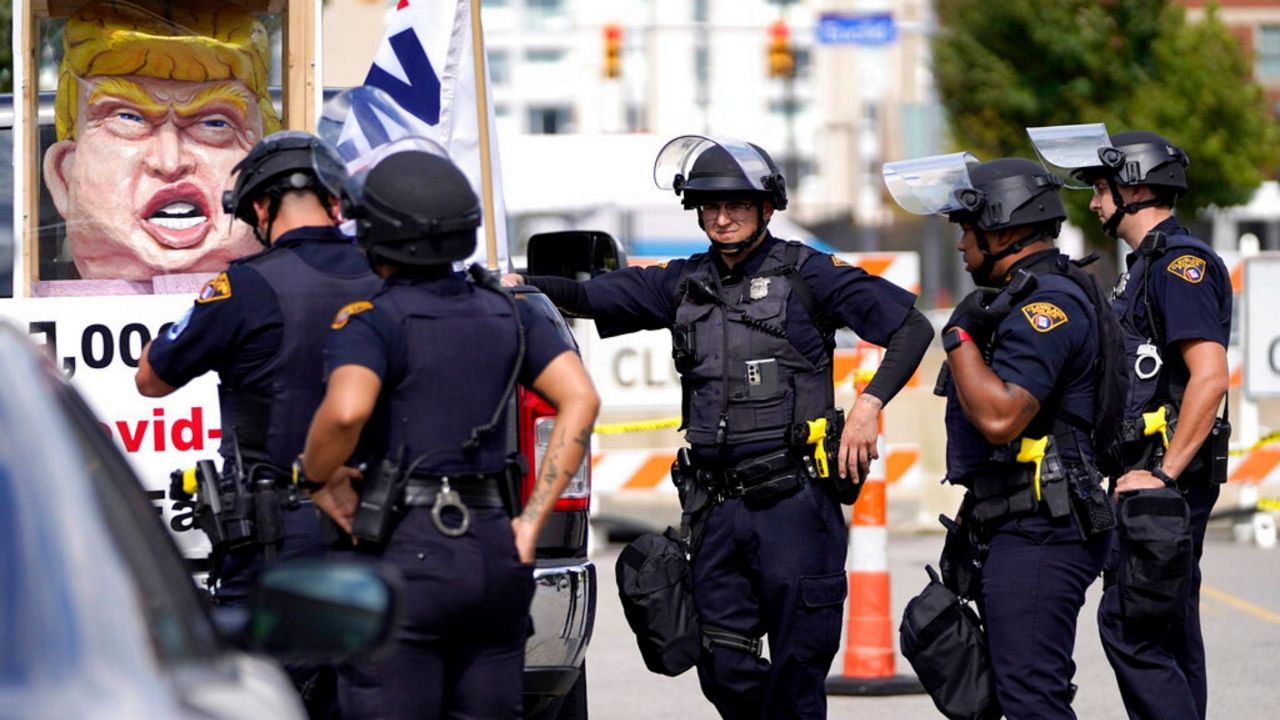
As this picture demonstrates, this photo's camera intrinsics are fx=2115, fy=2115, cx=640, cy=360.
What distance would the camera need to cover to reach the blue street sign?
1148 inches

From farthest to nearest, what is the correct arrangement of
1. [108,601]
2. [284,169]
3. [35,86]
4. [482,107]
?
[482,107] < [35,86] < [284,169] < [108,601]

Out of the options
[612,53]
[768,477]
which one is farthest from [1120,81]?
[768,477]

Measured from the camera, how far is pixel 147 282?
6605 mm

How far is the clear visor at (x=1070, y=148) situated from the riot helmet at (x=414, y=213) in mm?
2384

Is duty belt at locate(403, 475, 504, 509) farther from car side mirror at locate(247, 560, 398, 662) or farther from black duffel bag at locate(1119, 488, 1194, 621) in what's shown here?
black duffel bag at locate(1119, 488, 1194, 621)

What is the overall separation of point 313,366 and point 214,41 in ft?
7.45

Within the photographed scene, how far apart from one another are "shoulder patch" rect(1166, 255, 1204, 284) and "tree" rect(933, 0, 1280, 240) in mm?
30104

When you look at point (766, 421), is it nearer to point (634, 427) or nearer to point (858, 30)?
point (634, 427)

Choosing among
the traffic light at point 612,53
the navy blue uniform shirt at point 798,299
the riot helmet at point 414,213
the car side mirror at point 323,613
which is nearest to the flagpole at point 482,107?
the navy blue uniform shirt at point 798,299

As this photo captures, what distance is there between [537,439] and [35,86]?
2.14m

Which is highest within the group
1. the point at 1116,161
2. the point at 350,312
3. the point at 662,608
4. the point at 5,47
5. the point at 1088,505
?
the point at 5,47

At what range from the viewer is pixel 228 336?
5000 millimetres

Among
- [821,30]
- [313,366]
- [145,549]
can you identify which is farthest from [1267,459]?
[821,30]

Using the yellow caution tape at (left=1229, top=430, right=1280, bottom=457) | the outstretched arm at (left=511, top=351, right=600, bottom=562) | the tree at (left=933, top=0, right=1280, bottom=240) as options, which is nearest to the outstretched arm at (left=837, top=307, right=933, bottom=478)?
the outstretched arm at (left=511, top=351, right=600, bottom=562)
